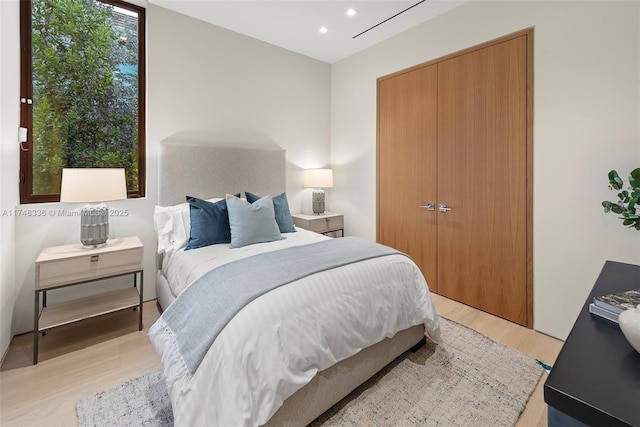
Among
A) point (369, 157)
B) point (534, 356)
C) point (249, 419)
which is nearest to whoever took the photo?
point (249, 419)

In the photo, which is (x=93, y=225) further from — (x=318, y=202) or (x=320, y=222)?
(x=318, y=202)

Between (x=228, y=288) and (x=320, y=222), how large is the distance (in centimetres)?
234

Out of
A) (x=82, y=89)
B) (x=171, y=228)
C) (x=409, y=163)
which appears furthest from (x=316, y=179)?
(x=82, y=89)

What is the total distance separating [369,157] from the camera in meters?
3.83

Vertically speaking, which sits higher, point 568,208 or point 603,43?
point 603,43

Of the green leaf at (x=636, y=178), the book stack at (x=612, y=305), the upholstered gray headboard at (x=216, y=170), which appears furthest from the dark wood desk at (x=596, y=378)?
the upholstered gray headboard at (x=216, y=170)

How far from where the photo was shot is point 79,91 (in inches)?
101

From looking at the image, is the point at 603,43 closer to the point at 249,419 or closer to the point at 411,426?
the point at 411,426

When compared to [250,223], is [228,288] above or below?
below

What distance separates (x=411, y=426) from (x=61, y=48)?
12.1 feet

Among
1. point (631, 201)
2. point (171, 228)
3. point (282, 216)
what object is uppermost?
point (631, 201)

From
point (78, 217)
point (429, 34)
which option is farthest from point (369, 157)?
point (78, 217)

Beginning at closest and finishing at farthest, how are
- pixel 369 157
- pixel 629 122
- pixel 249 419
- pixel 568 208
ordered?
pixel 249 419 < pixel 629 122 < pixel 568 208 < pixel 369 157

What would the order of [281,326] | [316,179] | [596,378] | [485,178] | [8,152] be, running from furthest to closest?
[316,179] < [485,178] < [8,152] < [281,326] < [596,378]
